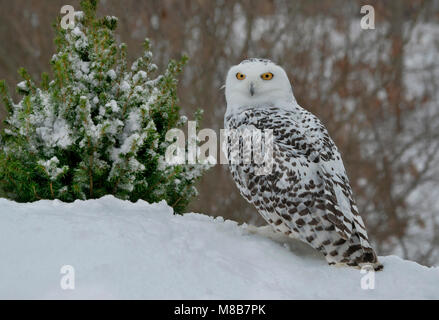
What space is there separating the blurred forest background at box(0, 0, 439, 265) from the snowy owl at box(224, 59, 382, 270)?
4.85 meters

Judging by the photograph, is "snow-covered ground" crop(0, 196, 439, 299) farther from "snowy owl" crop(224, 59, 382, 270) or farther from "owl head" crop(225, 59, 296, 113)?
"owl head" crop(225, 59, 296, 113)

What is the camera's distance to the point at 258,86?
3514mm

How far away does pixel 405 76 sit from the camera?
9.54 metres

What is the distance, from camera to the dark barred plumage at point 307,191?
299cm

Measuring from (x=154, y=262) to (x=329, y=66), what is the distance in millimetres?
7227

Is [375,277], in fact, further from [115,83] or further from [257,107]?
[115,83]

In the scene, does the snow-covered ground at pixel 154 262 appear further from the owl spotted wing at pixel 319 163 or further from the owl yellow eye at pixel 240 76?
the owl yellow eye at pixel 240 76
